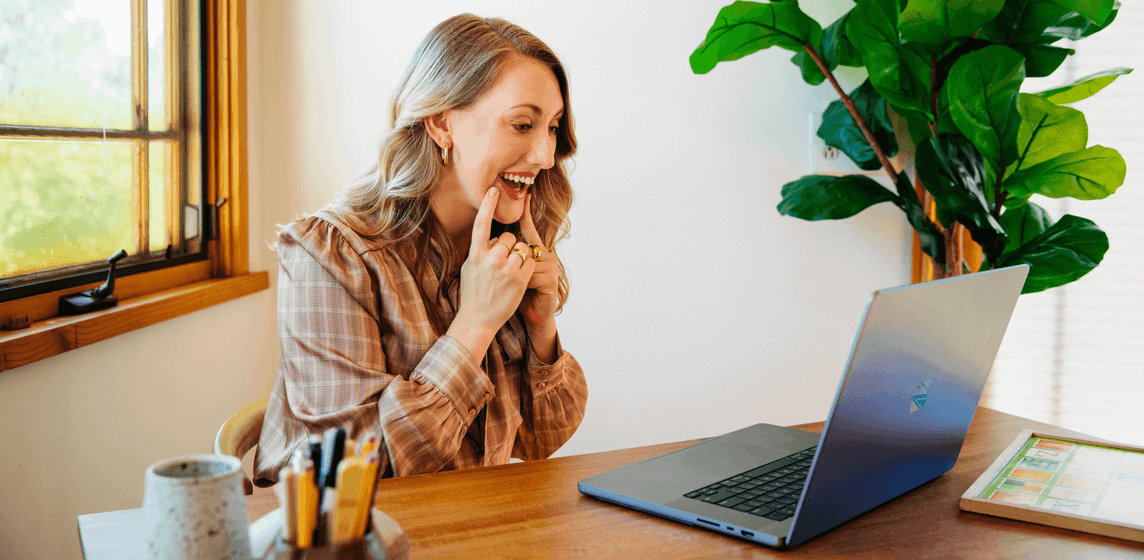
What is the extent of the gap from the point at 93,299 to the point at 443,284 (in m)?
0.61

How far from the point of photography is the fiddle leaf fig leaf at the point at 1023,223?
78.1 inches

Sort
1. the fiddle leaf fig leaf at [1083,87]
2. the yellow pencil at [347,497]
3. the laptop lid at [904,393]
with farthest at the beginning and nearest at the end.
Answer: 1. the fiddle leaf fig leaf at [1083,87]
2. the laptop lid at [904,393]
3. the yellow pencil at [347,497]

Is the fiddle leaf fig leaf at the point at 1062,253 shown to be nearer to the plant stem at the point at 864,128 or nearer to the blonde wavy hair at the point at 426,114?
the plant stem at the point at 864,128

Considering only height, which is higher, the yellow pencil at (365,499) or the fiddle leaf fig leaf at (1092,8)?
the fiddle leaf fig leaf at (1092,8)

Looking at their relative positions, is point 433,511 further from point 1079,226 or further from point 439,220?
point 1079,226

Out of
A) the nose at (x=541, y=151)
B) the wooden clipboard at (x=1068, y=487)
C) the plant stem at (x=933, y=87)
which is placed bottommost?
the wooden clipboard at (x=1068, y=487)

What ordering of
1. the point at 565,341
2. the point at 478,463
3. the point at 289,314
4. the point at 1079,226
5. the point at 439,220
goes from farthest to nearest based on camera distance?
the point at 565,341
the point at 1079,226
the point at 439,220
the point at 478,463
the point at 289,314

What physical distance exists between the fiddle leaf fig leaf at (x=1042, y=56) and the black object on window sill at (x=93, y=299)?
6.63 ft

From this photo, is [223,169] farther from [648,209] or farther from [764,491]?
[764,491]

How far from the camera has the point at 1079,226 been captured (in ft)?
6.15

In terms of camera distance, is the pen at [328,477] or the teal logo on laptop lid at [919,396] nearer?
the pen at [328,477]

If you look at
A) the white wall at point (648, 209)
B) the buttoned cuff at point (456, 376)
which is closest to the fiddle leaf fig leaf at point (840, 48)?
the white wall at point (648, 209)

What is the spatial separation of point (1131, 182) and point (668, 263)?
1.40 metres

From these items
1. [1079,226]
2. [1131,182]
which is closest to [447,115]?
[1079,226]
